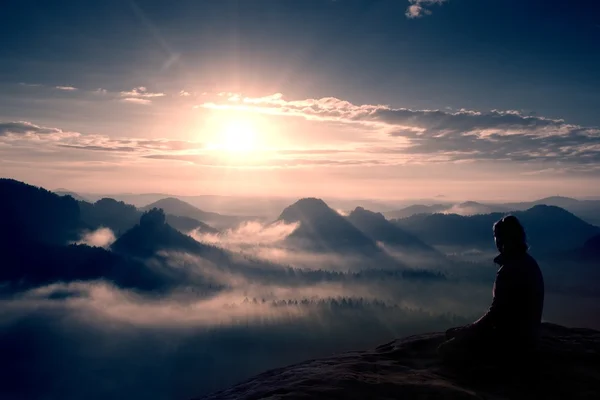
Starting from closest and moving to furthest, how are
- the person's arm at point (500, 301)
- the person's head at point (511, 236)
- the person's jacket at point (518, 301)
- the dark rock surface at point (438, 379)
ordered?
the dark rock surface at point (438, 379), the person's jacket at point (518, 301), the person's arm at point (500, 301), the person's head at point (511, 236)

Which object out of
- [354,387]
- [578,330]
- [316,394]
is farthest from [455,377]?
[578,330]

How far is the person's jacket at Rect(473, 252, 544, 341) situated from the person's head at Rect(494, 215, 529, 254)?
0.82 ft

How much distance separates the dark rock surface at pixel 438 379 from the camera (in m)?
10.2

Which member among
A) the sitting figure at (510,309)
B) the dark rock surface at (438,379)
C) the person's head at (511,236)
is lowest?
the dark rock surface at (438,379)

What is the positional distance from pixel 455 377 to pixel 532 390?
1981mm

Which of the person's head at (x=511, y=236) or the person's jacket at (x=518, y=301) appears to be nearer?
the person's jacket at (x=518, y=301)

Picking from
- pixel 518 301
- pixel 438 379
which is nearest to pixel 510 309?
pixel 518 301

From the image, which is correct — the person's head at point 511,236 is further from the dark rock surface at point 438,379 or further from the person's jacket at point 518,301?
the dark rock surface at point 438,379

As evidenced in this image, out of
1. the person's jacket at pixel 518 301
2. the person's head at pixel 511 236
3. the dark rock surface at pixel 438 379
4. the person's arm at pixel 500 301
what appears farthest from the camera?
the person's head at pixel 511 236

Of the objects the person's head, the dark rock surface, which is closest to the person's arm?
the person's head

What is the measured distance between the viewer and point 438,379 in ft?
37.3

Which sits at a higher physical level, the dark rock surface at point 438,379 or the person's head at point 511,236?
the person's head at point 511,236

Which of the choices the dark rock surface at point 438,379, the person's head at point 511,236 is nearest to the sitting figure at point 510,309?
the person's head at point 511,236

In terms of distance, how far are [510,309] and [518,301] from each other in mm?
332
